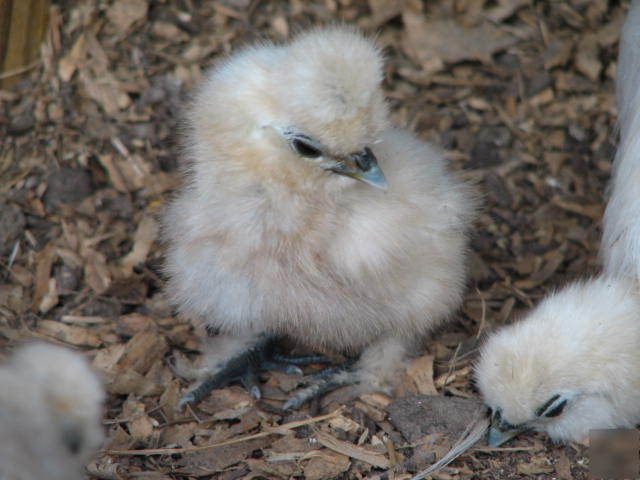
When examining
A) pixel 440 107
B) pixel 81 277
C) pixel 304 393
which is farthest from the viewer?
pixel 440 107

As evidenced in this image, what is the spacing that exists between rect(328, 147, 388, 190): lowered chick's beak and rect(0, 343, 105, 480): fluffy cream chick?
110 centimetres

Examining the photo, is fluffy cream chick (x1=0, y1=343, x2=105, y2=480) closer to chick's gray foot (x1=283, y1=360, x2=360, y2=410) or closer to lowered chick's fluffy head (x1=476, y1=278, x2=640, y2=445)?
chick's gray foot (x1=283, y1=360, x2=360, y2=410)

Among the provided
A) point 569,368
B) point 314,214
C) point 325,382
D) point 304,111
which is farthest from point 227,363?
point 569,368

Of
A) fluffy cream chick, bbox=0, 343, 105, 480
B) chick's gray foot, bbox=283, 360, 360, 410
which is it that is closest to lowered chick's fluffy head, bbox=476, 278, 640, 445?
chick's gray foot, bbox=283, 360, 360, 410

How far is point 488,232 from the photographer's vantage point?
13.1ft

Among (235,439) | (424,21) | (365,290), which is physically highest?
(424,21)

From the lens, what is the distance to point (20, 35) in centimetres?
397

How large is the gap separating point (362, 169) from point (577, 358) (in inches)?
39.6

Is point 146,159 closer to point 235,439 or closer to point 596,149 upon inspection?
point 235,439

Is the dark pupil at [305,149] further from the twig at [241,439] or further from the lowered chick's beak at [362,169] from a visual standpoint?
the twig at [241,439]

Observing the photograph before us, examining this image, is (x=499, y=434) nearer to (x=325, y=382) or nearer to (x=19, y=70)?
(x=325, y=382)

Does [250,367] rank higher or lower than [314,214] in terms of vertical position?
lower

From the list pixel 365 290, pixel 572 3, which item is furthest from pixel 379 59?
pixel 572 3

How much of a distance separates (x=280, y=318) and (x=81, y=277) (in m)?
1.21
